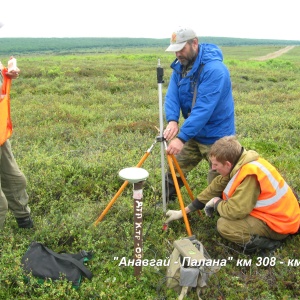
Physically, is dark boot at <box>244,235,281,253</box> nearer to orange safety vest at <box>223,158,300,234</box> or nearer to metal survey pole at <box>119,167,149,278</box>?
orange safety vest at <box>223,158,300,234</box>

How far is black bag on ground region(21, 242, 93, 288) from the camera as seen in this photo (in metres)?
3.45

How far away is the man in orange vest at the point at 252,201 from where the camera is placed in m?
3.60

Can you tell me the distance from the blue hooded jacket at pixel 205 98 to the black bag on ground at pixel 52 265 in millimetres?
1840

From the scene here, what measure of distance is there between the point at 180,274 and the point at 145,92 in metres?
12.1

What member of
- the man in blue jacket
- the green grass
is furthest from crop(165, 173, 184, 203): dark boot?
the man in blue jacket

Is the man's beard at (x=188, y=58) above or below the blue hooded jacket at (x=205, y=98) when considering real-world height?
above

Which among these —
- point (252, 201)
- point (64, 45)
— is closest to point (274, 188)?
point (252, 201)

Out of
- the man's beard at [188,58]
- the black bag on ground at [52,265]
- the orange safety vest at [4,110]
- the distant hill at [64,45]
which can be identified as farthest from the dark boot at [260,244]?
the distant hill at [64,45]

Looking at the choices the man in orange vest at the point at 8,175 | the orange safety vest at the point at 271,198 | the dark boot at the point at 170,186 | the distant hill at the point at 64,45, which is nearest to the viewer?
the orange safety vest at the point at 271,198

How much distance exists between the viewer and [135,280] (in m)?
3.54

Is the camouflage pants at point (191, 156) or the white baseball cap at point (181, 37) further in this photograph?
the camouflage pants at point (191, 156)

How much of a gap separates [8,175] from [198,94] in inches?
96.9

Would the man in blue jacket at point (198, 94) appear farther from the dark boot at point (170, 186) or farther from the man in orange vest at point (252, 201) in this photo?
the dark boot at point (170, 186)

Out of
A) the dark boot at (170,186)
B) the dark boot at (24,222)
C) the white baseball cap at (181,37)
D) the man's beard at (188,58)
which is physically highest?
the white baseball cap at (181,37)
